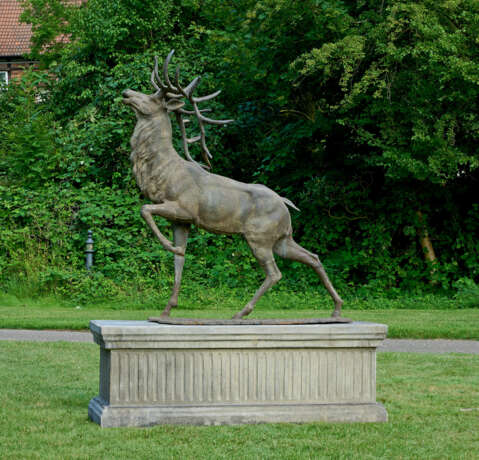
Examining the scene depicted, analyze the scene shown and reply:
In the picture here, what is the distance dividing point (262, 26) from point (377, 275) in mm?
5791

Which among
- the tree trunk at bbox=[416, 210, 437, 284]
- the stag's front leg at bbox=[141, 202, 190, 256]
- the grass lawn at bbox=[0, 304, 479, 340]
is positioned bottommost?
the grass lawn at bbox=[0, 304, 479, 340]

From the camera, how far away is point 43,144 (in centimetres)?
1867

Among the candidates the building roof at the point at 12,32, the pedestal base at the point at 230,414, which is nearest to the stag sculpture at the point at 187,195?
the pedestal base at the point at 230,414

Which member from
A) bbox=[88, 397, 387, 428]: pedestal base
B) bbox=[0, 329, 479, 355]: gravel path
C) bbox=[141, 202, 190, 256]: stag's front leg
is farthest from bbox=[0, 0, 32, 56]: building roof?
bbox=[88, 397, 387, 428]: pedestal base

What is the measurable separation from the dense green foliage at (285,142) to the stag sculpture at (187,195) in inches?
336

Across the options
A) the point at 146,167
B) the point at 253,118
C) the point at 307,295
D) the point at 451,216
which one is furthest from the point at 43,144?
the point at 146,167

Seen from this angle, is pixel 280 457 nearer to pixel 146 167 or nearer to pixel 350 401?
pixel 350 401

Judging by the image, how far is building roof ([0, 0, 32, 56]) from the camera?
1384 inches

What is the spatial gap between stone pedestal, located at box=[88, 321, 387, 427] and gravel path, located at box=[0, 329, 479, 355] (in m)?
4.34

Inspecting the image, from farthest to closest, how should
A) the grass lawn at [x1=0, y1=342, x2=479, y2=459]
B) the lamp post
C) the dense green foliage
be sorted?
the lamp post < the dense green foliage < the grass lawn at [x1=0, y1=342, x2=479, y2=459]

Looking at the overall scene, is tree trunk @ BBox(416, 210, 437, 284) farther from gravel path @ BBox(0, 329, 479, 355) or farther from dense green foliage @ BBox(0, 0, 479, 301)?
gravel path @ BBox(0, 329, 479, 355)

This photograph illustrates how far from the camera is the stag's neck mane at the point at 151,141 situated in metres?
6.96

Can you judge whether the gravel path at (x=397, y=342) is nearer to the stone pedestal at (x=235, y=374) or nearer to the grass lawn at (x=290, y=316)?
the grass lawn at (x=290, y=316)

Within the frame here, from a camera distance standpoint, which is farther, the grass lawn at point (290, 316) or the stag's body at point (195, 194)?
the grass lawn at point (290, 316)
